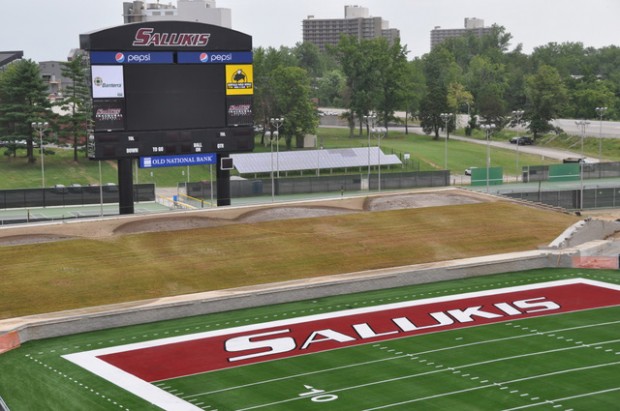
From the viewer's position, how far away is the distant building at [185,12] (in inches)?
5856

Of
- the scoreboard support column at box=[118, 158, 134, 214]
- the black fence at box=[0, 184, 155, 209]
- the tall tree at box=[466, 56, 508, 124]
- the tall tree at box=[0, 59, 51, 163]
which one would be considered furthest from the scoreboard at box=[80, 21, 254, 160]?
the tall tree at box=[466, 56, 508, 124]

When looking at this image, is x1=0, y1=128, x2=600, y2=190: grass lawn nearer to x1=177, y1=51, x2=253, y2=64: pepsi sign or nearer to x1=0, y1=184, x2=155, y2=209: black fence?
x1=0, y1=184, x2=155, y2=209: black fence

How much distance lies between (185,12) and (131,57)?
105 meters

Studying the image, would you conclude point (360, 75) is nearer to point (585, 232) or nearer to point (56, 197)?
point (56, 197)

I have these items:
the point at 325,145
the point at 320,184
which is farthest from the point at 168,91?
the point at 325,145

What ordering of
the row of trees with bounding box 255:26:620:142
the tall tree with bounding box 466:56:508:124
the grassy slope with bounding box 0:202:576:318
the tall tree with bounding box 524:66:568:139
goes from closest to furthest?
the grassy slope with bounding box 0:202:576:318 → the row of trees with bounding box 255:26:620:142 → the tall tree with bounding box 524:66:568:139 → the tall tree with bounding box 466:56:508:124

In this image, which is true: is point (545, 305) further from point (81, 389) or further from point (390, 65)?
point (390, 65)

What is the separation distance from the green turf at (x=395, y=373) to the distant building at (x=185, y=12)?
116 m

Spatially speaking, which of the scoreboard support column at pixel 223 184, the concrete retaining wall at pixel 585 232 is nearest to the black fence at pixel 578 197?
the concrete retaining wall at pixel 585 232

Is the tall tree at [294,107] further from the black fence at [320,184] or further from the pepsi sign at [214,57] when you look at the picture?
the pepsi sign at [214,57]

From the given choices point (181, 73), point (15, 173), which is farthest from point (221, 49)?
point (15, 173)

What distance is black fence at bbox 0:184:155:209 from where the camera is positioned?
71.4m

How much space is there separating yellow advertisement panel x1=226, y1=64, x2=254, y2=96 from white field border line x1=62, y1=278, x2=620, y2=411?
17266 mm

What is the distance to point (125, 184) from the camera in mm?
52438
